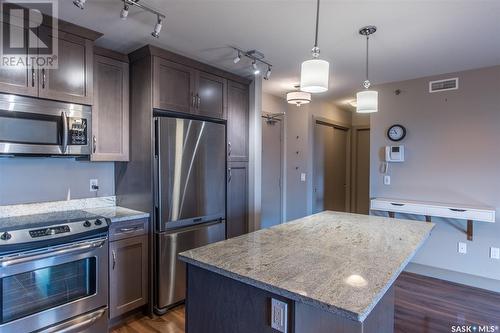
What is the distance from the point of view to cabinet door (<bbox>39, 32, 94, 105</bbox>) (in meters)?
2.20

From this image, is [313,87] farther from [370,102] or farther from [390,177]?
[390,177]

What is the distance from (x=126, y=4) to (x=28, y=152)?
50.8 inches

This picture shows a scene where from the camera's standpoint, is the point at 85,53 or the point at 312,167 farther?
the point at 312,167

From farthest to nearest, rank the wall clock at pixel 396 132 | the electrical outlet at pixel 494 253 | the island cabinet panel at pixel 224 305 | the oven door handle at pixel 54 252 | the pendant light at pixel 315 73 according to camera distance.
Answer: the wall clock at pixel 396 132, the electrical outlet at pixel 494 253, the oven door handle at pixel 54 252, the pendant light at pixel 315 73, the island cabinet panel at pixel 224 305

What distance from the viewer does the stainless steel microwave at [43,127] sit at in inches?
80.2

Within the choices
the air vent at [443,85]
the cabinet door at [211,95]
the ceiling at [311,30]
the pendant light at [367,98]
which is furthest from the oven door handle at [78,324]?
the air vent at [443,85]

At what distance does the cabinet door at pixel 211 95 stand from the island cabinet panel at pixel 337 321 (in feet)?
7.40

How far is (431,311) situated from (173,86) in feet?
10.4

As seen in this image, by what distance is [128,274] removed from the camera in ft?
8.16

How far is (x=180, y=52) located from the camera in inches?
110

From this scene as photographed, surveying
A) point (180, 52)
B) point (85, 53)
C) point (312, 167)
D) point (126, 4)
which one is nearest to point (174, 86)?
point (180, 52)

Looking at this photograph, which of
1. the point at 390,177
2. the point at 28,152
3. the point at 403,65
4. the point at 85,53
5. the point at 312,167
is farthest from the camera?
the point at 312,167
